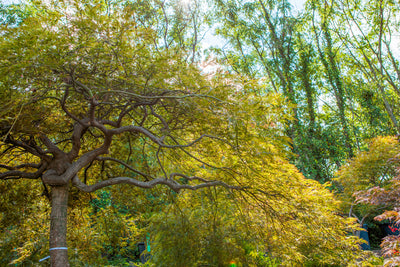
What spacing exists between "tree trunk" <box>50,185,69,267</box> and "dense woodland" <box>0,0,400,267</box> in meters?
0.01

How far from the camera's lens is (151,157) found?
5.74 meters

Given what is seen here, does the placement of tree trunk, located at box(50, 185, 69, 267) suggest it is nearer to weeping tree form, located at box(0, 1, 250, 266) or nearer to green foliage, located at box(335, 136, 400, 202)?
weeping tree form, located at box(0, 1, 250, 266)

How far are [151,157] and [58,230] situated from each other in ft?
8.97

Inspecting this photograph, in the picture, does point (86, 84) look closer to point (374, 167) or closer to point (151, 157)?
point (151, 157)

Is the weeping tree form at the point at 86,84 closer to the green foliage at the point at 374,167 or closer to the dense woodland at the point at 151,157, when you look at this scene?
the dense woodland at the point at 151,157

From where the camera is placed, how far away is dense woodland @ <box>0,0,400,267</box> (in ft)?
9.02

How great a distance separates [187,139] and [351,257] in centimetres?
324

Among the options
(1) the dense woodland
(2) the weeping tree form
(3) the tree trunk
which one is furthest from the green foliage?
(3) the tree trunk

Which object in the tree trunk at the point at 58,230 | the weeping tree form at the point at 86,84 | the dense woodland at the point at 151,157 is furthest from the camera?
the tree trunk at the point at 58,230

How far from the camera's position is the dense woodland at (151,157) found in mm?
2748

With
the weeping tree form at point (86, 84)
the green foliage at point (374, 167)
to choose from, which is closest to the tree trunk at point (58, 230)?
the weeping tree form at point (86, 84)

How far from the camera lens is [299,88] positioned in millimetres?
13766

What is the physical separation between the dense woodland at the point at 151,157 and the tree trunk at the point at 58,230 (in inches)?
0.5

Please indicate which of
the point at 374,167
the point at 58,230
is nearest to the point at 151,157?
the point at 58,230
